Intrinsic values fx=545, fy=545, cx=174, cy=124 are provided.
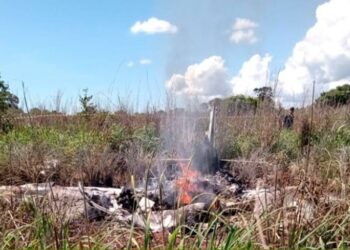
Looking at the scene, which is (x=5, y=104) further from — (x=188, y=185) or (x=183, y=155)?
(x=188, y=185)

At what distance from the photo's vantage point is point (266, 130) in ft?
30.6

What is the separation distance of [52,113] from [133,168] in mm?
5404

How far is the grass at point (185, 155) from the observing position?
3.38 metres

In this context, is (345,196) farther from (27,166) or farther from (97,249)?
(27,166)

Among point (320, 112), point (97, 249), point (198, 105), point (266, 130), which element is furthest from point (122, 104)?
point (97, 249)

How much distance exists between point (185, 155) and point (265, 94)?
336 cm

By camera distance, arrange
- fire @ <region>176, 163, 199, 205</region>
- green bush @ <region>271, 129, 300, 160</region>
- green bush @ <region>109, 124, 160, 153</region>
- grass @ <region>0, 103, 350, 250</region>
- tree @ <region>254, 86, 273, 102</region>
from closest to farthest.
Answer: grass @ <region>0, 103, 350, 250</region> → fire @ <region>176, 163, 199, 205</region> → green bush @ <region>109, 124, 160, 153</region> → green bush @ <region>271, 129, 300, 160</region> → tree @ <region>254, 86, 273, 102</region>

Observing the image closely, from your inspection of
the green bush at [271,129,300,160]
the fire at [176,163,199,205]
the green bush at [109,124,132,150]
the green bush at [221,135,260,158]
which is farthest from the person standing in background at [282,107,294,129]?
the fire at [176,163,199,205]

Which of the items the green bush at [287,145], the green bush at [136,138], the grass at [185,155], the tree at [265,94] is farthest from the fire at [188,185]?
the tree at [265,94]

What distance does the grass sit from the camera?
3.38 meters

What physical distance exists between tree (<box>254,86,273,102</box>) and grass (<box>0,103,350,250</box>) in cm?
40

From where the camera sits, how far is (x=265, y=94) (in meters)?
10.7

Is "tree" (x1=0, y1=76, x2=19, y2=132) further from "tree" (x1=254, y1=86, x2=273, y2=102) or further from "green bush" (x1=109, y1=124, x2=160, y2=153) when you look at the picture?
"tree" (x1=254, y1=86, x2=273, y2=102)

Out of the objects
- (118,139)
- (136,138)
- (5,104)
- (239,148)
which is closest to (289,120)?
(239,148)
